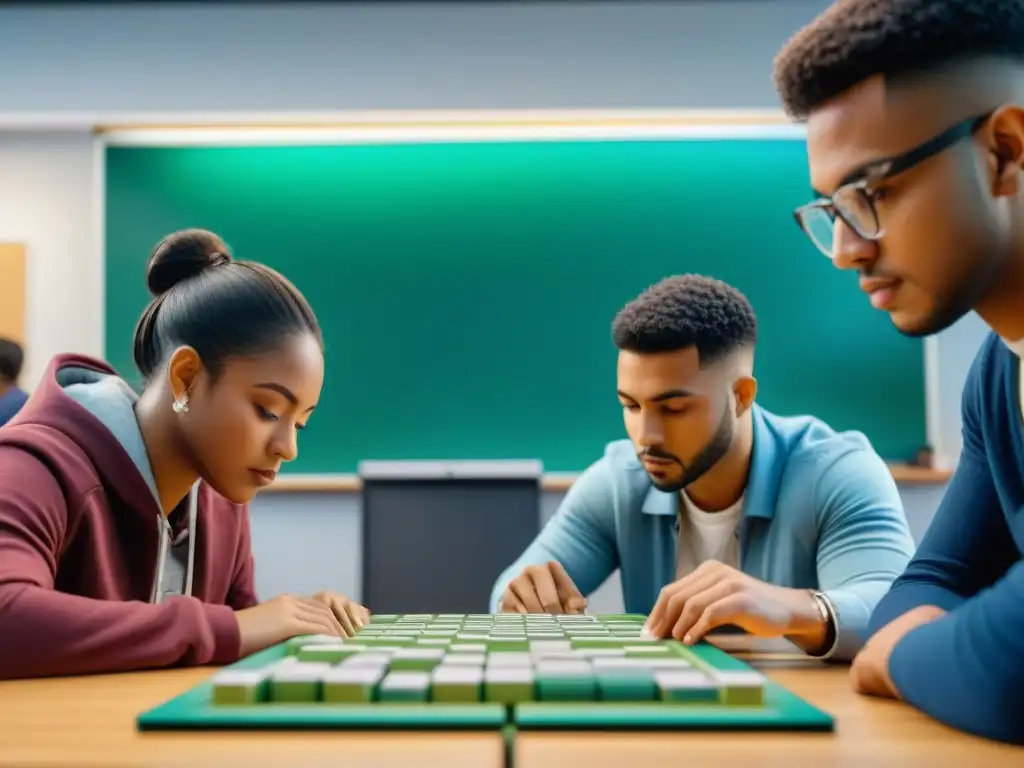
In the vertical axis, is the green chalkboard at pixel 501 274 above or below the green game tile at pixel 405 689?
above

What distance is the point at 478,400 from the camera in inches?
137

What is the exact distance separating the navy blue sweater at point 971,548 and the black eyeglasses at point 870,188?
0.82 feet

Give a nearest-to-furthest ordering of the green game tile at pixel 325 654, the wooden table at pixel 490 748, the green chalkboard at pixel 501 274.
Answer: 1. the wooden table at pixel 490 748
2. the green game tile at pixel 325 654
3. the green chalkboard at pixel 501 274

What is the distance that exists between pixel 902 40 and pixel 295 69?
120 inches

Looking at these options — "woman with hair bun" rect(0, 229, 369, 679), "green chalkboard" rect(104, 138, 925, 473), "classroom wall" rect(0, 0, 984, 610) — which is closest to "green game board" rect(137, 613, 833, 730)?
"woman with hair bun" rect(0, 229, 369, 679)

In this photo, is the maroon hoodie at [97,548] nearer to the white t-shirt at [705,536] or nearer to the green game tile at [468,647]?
the green game tile at [468,647]

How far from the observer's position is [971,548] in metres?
1.01

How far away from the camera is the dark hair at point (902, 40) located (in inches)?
32.2

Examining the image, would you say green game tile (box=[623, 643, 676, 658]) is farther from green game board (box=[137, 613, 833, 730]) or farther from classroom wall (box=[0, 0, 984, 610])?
classroom wall (box=[0, 0, 984, 610])

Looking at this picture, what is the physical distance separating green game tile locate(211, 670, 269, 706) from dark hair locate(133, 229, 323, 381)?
688mm

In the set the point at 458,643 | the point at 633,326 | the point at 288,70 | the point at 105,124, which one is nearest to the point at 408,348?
the point at 288,70

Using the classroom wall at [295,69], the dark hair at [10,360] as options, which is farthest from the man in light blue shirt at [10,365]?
the classroom wall at [295,69]

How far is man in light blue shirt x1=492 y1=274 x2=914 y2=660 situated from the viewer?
4.78 feet

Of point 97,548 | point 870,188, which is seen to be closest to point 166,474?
point 97,548
